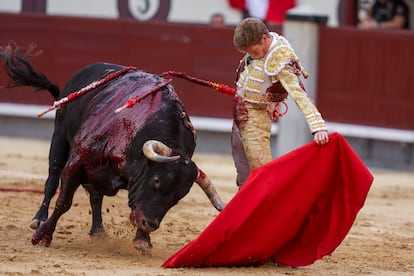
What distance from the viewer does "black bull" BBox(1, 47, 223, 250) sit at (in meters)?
5.31

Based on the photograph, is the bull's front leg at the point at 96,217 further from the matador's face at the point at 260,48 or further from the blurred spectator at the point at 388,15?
the blurred spectator at the point at 388,15

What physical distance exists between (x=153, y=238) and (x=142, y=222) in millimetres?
1058

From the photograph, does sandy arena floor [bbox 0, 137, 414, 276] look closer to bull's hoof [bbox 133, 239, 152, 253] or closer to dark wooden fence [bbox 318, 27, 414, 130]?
bull's hoof [bbox 133, 239, 152, 253]

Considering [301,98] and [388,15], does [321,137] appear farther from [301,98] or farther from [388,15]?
[388,15]

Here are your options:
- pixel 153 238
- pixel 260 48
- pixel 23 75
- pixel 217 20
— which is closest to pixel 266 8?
pixel 217 20

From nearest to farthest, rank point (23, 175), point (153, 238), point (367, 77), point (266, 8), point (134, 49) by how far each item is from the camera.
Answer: point (153, 238) → point (23, 175) → point (367, 77) → point (134, 49) → point (266, 8)

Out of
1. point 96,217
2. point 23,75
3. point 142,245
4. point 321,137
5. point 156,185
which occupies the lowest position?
point 96,217

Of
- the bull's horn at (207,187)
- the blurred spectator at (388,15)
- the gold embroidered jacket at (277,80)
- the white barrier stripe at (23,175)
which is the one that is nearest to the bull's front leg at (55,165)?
the bull's horn at (207,187)

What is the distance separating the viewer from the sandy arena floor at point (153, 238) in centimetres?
527

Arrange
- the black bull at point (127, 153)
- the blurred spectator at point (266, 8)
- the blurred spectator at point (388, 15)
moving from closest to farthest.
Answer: the black bull at point (127, 153), the blurred spectator at point (388, 15), the blurred spectator at point (266, 8)

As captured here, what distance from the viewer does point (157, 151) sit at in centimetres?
530

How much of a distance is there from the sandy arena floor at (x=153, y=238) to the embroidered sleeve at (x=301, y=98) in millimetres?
659

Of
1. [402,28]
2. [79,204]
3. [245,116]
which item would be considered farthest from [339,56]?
[245,116]

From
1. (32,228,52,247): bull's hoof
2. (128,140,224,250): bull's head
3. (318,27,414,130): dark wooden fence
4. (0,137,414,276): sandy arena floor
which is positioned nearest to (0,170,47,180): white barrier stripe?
(0,137,414,276): sandy arena floor
